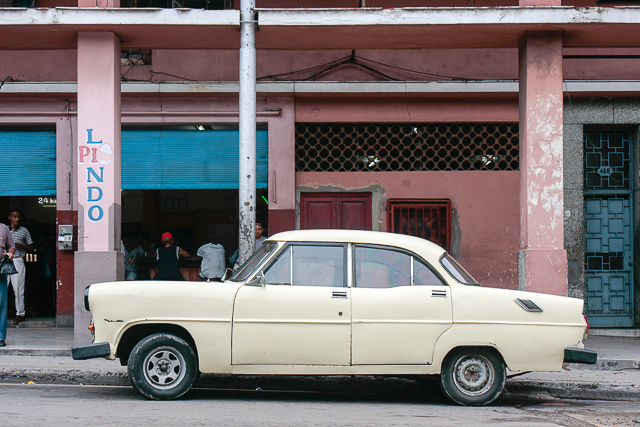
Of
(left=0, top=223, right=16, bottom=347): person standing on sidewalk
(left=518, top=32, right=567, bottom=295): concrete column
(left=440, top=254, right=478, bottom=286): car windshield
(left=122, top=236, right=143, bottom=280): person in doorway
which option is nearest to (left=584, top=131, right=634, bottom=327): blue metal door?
(left=518, top=32, right=567, bottom=295): concrete column

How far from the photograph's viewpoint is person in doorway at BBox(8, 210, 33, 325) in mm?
10547

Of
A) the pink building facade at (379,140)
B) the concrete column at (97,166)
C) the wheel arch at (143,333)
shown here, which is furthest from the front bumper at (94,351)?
the pink building facade at (379,140)

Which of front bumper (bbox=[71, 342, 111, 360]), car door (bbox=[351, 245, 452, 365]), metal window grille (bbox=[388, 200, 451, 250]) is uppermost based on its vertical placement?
metal window grille (bbox=[388, 200, 451, 250])

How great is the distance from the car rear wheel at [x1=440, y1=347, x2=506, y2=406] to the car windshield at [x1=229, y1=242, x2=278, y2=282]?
6.26 ft

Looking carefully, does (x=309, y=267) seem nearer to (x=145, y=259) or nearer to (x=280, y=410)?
(x=280, y=410)

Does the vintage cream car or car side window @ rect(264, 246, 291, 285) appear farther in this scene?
car side window @ rect(264, 246, 291, 285)

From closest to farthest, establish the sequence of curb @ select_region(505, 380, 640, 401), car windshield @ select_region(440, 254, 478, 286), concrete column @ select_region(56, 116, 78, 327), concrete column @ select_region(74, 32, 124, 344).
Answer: car windshield @ select_region(440, 254, 478, 286) → curb @ select_region(505, 380, 640, 401) → concrete column @ select_region(74, 32, 124, 344) → concrete column @ select_region(56, 116, 78, 327)

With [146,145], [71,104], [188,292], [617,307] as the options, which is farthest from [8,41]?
[617,307]

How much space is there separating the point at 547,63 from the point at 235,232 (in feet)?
22.3

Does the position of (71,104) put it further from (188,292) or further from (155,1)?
(188,292)

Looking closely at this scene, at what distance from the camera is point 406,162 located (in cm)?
1095

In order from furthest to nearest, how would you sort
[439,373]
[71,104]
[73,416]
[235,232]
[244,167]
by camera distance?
1. [235,232]
2. [71,104]
3. [244,167]
4. [439,373]
5. [73,416]

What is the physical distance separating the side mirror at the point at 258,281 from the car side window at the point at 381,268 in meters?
0.85

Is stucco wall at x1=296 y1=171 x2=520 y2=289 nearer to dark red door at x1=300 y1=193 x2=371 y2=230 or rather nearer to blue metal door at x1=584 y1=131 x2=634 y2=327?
dark red door at x1=300 y1=193 x2=371 y2=230
